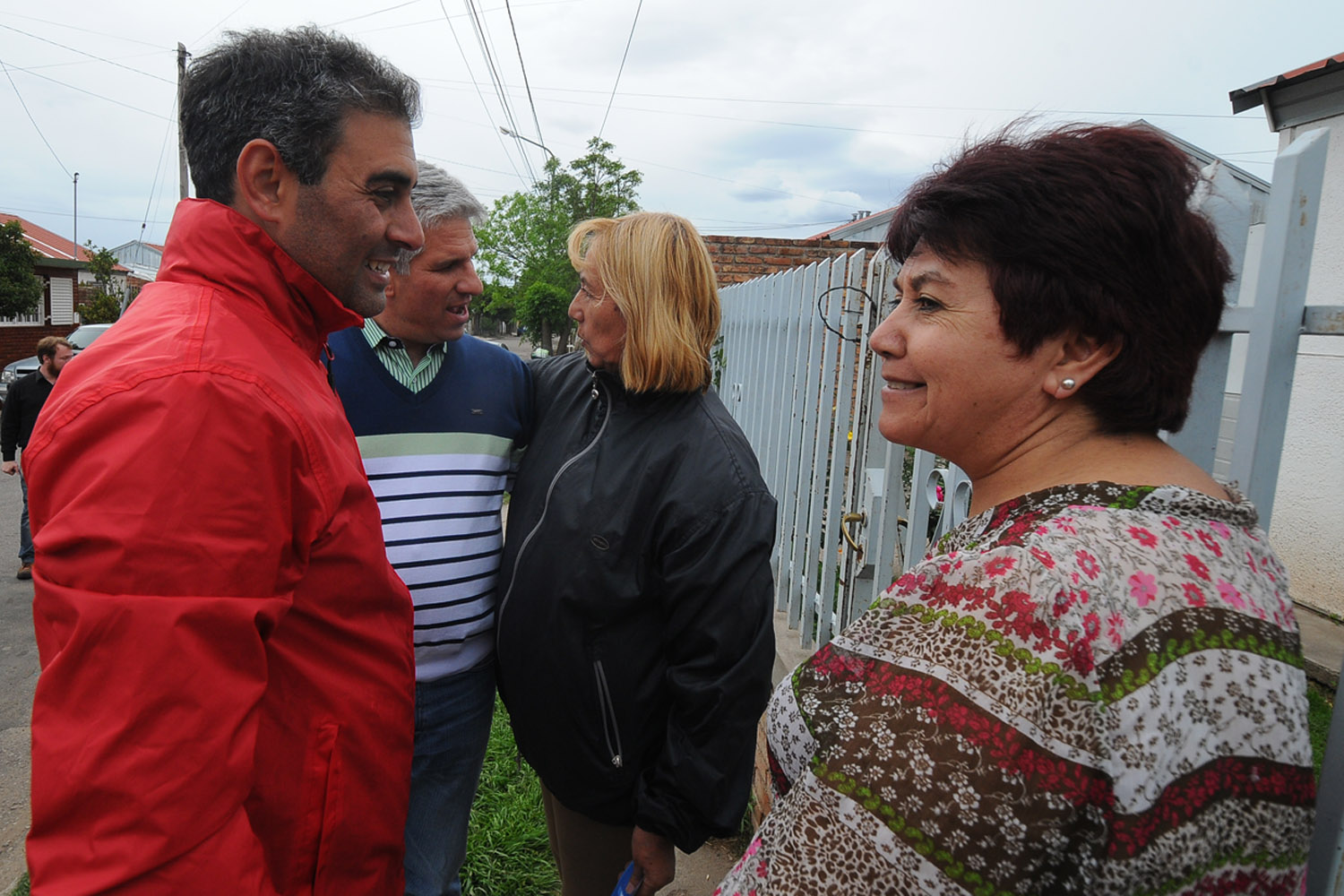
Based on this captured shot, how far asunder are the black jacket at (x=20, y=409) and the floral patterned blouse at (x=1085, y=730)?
8.01m

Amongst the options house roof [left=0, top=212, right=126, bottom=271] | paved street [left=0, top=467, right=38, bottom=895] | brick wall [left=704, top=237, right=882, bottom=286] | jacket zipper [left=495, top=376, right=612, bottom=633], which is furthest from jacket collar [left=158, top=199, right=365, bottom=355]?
house roof [left=0, top=212, right=126, bottom=271]

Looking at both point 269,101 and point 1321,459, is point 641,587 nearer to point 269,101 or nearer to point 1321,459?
point 269,101

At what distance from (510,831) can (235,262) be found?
8.48 feet

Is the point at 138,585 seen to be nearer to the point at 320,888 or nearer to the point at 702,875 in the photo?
the point at 320,888

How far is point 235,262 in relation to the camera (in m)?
1.22

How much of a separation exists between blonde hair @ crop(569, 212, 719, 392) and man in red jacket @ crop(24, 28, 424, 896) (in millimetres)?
571

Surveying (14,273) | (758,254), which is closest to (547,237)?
(14,273)

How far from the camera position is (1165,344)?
36.4 inches

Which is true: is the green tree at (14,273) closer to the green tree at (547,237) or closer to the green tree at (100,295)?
the green tree at (100,295)

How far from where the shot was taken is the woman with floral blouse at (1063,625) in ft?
2.40

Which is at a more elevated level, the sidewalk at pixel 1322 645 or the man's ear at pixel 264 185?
the man's ear at pixel 264 185

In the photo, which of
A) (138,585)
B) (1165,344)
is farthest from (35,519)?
(1165,344)

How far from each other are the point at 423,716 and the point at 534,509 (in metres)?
0.62

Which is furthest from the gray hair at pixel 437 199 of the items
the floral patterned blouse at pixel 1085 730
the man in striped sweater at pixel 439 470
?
the floral patterned blouse at pixel 1085 730
